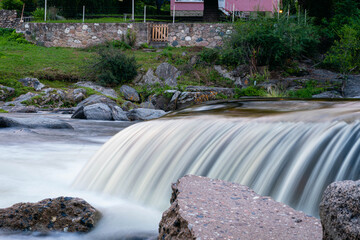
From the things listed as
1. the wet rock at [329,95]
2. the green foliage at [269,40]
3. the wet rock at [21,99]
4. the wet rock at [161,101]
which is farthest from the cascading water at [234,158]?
the green foliage at [269,40]

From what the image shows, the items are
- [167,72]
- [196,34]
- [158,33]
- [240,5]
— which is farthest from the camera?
[240,5]

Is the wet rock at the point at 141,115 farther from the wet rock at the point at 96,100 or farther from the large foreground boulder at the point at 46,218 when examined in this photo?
the large foreground boulder at the point at 46,218

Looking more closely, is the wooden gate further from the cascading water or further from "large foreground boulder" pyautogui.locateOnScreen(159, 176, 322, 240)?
"large foreground boulder" pyautogui.locateOnScreen(159, 176, 322, 240)

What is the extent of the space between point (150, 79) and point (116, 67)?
5.57 feet

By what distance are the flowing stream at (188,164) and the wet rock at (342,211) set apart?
1034mm

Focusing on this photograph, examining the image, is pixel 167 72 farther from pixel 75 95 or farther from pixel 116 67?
pixel 75 95

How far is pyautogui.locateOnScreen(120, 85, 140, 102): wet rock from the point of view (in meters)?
16.8

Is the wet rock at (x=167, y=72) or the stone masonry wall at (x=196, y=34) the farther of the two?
the stone masonry wall at (x=196, y=34)

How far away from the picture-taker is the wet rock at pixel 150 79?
1853cm

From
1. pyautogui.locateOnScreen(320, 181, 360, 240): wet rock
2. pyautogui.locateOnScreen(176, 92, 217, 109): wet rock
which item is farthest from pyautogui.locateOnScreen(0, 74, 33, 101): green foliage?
pyautogui.locateOnScreen(320, 181, 360, 240): wet rock

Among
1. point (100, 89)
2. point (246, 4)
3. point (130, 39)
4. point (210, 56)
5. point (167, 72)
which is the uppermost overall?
point (246, 4)

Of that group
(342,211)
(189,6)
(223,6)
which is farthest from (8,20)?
(342,211)

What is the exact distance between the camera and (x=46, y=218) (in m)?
3.09

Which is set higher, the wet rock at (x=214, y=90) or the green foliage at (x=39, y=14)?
the green foliage at (x=39, y=14)
